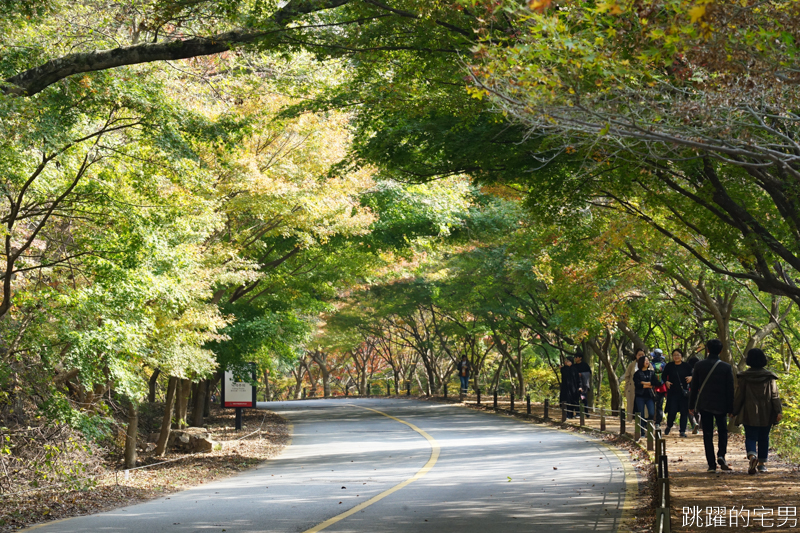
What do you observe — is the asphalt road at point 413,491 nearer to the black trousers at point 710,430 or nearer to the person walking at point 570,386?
the black trousers at point 710,430

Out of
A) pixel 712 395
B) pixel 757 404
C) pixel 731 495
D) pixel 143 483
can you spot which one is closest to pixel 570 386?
pixel 712 395

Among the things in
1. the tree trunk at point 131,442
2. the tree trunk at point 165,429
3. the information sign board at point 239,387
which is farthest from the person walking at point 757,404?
the information sign board at point 239,387

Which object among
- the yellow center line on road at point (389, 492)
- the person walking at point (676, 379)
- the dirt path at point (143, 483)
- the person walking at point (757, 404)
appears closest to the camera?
the yellow center line on road at point (389, 492)

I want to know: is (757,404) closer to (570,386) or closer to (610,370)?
(570,386)

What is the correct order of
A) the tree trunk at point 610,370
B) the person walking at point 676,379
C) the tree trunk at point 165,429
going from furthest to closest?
the tree trunk at point 610,370 → the tree trunk at point 165,429 → the person walking at point 676,379

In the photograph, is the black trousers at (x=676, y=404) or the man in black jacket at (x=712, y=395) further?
the black trousers at (x=676, y=404)

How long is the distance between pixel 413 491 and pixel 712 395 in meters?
4.66

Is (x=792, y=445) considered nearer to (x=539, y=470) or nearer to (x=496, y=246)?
(x=539, y=470)

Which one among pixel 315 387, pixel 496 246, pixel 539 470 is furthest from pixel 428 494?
pixel 315 387

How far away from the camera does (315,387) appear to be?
215 feet

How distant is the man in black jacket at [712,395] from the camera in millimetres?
11234

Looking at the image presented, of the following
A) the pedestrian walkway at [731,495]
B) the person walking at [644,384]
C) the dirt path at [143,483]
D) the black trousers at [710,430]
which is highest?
the person walking at [644,384]

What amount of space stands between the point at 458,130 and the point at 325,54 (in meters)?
2.18

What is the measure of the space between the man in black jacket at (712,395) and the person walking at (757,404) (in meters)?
0.19
